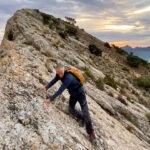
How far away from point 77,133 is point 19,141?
8.31 feet

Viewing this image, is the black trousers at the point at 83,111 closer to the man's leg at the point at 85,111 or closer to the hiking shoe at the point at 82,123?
the man's leg at the point at 85,111

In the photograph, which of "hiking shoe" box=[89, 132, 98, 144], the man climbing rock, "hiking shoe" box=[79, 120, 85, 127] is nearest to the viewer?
the man climbing rock

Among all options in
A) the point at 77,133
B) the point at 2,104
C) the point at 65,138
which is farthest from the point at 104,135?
the point at 2,104

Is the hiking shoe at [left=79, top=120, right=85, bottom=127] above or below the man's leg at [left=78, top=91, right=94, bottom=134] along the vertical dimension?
below

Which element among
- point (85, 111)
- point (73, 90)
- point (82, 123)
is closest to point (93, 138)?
point (82, 123)

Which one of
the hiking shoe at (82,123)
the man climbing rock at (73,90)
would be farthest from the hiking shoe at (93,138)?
the hiking shoe at (82,123)

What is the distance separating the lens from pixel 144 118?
44.3 feet

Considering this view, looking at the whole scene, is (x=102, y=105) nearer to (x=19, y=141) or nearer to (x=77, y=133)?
(x=77, y=133)

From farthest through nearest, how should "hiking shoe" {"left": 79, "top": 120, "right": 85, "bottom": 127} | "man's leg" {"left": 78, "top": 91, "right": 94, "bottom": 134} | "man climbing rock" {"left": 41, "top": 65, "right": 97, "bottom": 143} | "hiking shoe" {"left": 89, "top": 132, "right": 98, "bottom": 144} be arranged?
"hiking shoe" {"left": 79, "top": 120, "right": 85, "bottom": 127} → "hiking shoe" {"left": 89, "top": 132, "right": 98, "bottom": 144} → "man's leg" {"left": 78, "top": 91, "right": 94, "bottom": 134} → "man climbing rock" {"left": 41, "top": 65, "right": 97, "bottom": 143}

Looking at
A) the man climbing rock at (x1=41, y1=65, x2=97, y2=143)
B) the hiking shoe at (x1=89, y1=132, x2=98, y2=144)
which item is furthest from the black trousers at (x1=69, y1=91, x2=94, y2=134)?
the hiking shoe at (x1=89, y1=132, x2=98, y2=144)

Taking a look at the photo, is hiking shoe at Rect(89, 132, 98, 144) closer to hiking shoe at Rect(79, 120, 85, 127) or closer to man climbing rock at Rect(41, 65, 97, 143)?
man climbing rock at Rect(41, 65, 97, 143)

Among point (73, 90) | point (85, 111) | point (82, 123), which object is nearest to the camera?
point (73, 90)

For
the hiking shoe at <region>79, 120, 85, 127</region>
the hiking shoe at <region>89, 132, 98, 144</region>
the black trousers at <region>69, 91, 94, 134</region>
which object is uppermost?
the black trousers at <region>69, 91, 94, 134</region>

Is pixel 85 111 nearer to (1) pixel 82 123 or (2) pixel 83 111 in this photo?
(2) pixel 83 111
